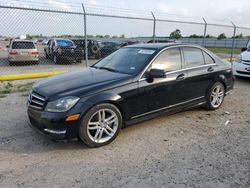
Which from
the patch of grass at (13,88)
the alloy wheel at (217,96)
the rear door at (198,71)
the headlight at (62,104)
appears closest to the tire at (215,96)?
the alloy wheel at (217,96)

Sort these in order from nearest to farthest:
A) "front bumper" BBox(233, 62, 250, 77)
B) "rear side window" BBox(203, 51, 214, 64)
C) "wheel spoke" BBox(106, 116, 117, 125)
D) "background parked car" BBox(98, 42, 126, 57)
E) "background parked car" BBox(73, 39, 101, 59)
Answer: "wheel spoke" BBox(106, 116, 117, 125) < "rear side window" BBox(203, 51, 214, 64) < "front bumper" BBox(233, 62, 250, 77) < "background parked car" BBox(73, 39, 101, 59) < "background parked car" BBox(98, 42, 126, 57)

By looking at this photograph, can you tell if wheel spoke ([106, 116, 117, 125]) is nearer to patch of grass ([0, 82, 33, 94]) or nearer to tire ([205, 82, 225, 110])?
tire ([205, 82, 225, 110])

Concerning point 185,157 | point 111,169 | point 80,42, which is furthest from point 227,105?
point 80,42

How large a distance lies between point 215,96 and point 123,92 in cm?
262

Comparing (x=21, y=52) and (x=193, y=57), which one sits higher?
(x=193, y=57)

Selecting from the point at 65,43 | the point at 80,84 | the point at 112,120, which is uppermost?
the point at 65,43

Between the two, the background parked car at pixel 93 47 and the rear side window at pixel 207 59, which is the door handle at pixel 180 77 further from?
the background parked car at pixel 93 47

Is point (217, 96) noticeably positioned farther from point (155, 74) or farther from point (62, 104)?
point (62, 104)

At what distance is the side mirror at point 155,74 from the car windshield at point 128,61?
18 centimetres

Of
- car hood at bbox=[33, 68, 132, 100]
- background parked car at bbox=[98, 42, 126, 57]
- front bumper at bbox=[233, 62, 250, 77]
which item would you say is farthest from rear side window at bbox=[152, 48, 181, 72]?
background parked car at bbox=[98, 42, 126, 57]

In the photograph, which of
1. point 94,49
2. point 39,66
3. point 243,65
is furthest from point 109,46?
point 243,65

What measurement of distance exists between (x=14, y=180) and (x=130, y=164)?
1.43 m

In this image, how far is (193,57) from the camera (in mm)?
4945

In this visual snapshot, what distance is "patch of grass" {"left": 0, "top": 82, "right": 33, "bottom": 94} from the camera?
6.94 metres
